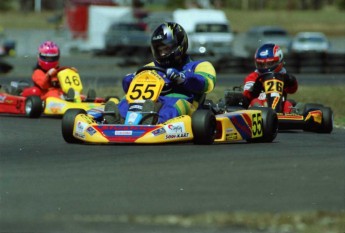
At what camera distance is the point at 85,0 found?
173 feet

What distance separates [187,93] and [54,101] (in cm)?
459

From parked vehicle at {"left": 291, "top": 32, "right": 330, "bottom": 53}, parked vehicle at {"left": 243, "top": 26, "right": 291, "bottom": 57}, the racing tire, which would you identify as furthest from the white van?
the racing tire

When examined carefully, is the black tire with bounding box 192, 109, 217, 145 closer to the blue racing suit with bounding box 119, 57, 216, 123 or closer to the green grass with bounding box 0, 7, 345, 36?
the blue racing suit with bounding box 119, 57, 216, 123

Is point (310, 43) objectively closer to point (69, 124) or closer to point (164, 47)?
point (164, 47)

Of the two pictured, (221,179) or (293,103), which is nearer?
(221,179)

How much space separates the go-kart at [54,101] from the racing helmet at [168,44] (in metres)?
3.81

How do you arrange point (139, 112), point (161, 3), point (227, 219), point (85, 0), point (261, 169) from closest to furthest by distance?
point (227, 219) < point (261, 169) < point (139, 112) < point (85, 0) < point (161, 3)

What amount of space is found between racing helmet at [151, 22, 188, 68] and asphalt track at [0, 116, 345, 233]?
1224 mm

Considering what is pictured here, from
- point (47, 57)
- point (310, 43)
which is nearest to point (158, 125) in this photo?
point (47, 57)

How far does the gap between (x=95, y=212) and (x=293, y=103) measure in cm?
767

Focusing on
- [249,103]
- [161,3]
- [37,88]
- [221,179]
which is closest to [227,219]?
[221,179]

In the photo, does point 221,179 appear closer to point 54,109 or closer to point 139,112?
point 139,112

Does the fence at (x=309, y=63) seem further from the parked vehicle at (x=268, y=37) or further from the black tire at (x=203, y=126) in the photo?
the black tire at (x=203, y=126)

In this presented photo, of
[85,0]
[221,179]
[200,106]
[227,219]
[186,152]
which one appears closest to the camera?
[227,219]
